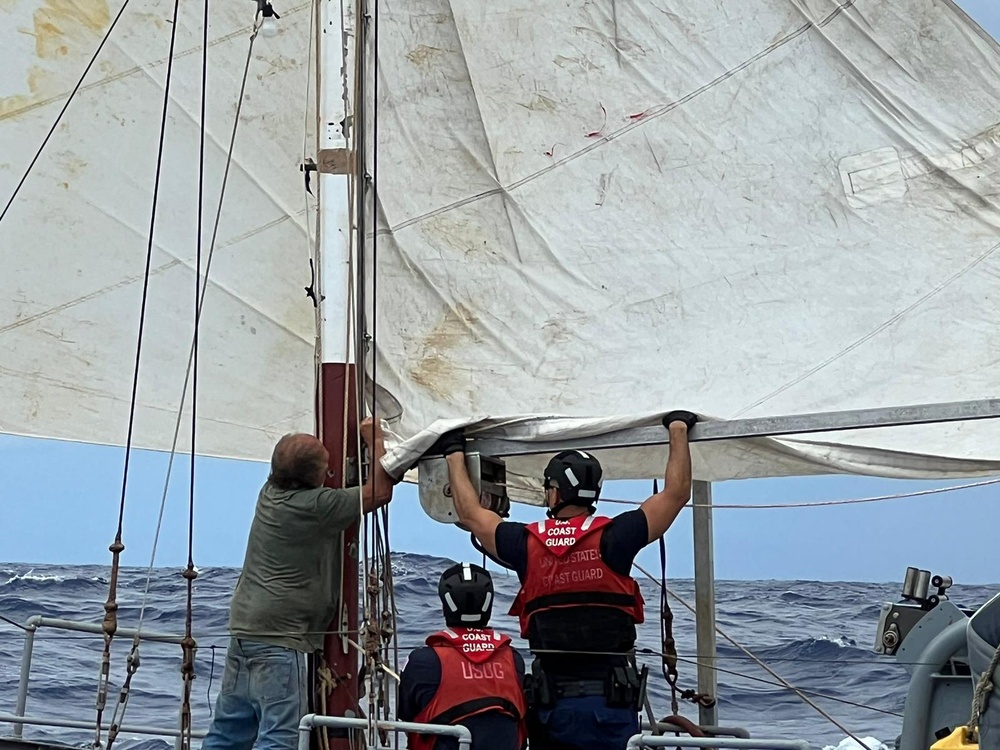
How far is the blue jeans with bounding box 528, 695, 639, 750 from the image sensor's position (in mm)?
5879

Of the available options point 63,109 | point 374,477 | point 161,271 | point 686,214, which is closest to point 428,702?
point 374,477

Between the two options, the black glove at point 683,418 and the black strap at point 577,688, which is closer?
the black strap at point 577,688

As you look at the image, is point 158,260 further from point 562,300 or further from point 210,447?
point 562,300

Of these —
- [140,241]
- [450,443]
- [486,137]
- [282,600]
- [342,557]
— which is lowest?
[282,600]

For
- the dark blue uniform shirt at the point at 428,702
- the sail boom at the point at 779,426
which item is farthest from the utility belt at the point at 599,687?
→ the sail boom at the point at 779,426

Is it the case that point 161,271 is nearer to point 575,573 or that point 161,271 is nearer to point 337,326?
point 337,326

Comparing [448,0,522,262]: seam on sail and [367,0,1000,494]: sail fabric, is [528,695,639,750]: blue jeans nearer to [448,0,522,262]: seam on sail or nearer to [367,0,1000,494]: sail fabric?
[367,0,1000,494]: sail fabric

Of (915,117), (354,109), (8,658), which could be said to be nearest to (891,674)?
(8,658)

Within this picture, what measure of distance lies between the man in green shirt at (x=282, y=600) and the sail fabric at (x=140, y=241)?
1.51 metres

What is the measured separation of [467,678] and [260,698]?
0.99 m

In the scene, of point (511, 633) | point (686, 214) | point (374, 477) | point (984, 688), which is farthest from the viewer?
point (511, 633)

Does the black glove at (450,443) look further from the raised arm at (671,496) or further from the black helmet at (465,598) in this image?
the raised arm at (671,496)

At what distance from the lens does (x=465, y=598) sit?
19.7ft

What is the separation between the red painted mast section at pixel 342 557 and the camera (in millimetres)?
6613
